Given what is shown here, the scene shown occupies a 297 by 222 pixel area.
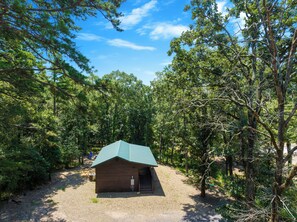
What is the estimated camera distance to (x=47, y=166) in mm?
17344

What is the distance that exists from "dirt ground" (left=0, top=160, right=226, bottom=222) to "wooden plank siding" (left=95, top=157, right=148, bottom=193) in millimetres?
638

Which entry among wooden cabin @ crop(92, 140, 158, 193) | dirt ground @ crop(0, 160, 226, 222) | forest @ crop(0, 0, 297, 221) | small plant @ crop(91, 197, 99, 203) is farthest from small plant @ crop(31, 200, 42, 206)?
wooden cabin @ crop(92, 140, 158, 193)

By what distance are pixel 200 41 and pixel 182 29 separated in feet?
3.99

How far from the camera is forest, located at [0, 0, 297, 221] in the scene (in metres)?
6.06

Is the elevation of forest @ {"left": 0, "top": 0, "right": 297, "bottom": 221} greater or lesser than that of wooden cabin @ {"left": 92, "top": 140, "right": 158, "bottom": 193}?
greater

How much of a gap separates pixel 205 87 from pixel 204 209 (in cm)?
862

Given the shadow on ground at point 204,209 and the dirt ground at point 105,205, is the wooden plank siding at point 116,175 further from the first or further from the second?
the shadow on ground at point 204,209

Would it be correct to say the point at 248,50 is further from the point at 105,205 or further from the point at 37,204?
the point at 37,204

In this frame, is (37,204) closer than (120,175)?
Yes

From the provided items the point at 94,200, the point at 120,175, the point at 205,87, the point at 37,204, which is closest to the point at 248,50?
the point at 205,87

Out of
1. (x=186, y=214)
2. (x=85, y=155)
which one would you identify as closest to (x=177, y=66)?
(x=186, y=214)

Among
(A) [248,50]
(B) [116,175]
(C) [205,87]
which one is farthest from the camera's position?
(B) [116,175]

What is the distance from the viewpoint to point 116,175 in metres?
16.6

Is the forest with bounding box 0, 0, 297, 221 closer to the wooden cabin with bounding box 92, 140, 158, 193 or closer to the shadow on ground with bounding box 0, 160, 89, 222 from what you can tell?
the shadow on ground with bounding box 0, 160, 89, 222
